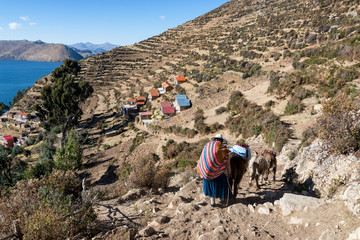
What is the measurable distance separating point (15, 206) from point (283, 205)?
607 centimetres

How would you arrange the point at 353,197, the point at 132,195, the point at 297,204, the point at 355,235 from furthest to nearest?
the point at 132,195, the point at 297,204, the point at 353,197, the point at 355,235

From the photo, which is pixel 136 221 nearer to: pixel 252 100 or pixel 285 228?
pixel 285 228

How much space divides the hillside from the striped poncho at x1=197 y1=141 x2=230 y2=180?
887mm

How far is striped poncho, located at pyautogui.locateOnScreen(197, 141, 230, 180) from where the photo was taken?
13.2 ft

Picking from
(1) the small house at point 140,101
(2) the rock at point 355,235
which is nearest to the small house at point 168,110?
(1) the small house at point 140,101

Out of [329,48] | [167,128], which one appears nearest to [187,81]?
[167,128]

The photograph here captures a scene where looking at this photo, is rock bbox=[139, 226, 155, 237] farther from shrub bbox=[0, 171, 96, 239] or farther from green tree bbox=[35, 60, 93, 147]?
green tree bbox=[35, 60, 93, 147]

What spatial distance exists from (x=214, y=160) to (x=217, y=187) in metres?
0.79

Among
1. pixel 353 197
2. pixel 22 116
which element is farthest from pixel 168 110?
pixel 22 116

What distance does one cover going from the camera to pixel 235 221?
3.88 m

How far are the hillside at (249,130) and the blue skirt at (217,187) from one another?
346mm

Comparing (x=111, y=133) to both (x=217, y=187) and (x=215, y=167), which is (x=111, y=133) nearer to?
(x=217, y=187)

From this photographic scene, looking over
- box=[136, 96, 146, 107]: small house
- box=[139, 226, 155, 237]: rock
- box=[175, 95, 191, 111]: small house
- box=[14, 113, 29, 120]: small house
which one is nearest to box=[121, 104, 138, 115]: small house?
box=[136, 96, 146, 107]: small house

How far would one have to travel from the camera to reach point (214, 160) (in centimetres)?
404
